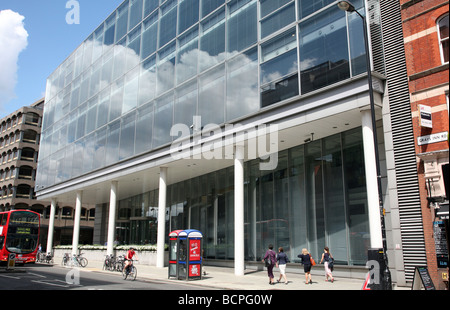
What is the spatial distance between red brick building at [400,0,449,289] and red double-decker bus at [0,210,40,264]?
26.9 m

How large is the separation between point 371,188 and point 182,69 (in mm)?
16929

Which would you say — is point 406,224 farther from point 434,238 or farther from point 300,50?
point 300,50

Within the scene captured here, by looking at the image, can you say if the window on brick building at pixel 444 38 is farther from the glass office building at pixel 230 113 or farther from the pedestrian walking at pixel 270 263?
the pedestrian walking at pixel 270 263

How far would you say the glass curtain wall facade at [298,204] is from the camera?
63.8 ft

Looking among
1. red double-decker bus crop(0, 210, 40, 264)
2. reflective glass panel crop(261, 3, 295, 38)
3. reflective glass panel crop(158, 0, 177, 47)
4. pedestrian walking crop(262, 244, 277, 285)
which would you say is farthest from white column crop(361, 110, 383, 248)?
red double-decker bus crop(0, 210, 40, 264)

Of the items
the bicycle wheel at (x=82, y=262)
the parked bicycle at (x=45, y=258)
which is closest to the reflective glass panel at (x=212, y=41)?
the bicycle wheel at (x=82, y=262)

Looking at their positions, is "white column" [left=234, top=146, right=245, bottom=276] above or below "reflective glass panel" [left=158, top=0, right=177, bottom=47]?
below

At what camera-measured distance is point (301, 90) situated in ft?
63.3

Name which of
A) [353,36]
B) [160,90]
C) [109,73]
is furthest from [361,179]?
[109,73]

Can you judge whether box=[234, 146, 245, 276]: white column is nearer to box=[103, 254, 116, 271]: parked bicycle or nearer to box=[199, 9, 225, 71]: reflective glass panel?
box=[199, 9, 225, 71]: reflective glass panel

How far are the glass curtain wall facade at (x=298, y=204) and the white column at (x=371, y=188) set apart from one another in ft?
8.74

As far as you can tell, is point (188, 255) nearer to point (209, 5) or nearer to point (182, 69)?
point (182, 69)

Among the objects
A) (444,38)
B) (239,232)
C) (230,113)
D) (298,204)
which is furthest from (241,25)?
(239,232)

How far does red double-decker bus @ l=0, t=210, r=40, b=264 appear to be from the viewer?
27891 millimetres
